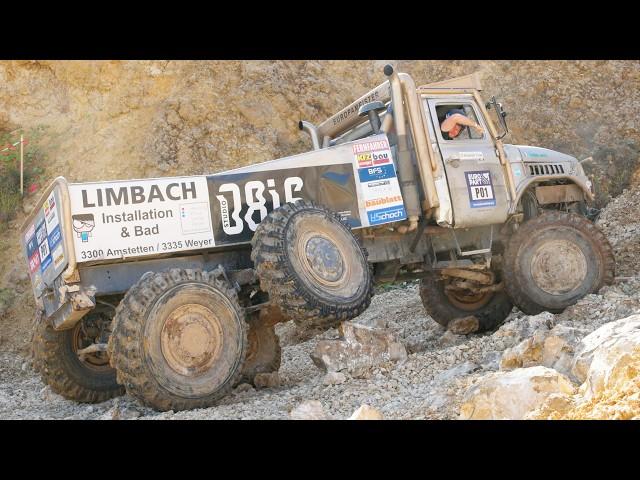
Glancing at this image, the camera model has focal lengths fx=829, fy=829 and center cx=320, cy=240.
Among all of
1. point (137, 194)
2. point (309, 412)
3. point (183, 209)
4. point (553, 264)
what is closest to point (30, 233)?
point (137, 194)

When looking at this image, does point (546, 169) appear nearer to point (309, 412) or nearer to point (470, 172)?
point (470, 172)

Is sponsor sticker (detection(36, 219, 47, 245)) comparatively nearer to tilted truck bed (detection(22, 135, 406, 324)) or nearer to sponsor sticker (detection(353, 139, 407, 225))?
tilted truck bed (detection(22, 135, 406, 324))

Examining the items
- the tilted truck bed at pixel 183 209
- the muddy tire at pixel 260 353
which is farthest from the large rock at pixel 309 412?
the muddy tire at pixel 260 353

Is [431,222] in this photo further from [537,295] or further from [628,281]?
[628,281]

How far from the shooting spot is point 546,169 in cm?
982

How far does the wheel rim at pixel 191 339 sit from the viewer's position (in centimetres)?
704

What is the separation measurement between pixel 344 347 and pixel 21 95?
9918 millimetres

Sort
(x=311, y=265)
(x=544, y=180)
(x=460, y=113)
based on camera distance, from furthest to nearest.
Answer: (x=544, y=180)
(x=460, y=113)
(x=311, y=265)

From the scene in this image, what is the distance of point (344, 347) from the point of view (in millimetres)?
7781

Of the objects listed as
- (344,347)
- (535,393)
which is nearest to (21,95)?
(344,347)

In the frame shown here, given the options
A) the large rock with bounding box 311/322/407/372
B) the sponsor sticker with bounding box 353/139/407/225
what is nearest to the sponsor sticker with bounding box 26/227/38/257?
the large rock with bounding box 311/322/407/372

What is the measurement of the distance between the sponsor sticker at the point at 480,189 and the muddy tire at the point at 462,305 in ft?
4.76

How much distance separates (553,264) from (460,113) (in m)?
2.01

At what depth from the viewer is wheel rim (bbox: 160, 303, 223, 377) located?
704 cm
